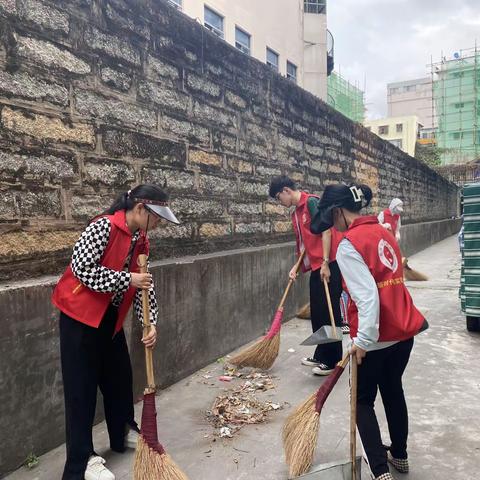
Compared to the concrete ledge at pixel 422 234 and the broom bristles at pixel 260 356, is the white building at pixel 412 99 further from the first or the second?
the broom bristles at pixel 260 356

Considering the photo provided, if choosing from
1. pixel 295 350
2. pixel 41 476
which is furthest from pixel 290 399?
pixel 41 476

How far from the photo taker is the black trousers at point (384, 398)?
8.35 feet

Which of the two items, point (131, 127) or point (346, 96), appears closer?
point (131, 127)

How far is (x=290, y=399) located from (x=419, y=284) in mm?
6301

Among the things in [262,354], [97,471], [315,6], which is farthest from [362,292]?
[315,6]

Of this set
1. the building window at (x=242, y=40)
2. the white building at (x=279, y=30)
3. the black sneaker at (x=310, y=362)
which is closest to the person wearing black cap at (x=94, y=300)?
the black sneaker at (x=310, y=362)

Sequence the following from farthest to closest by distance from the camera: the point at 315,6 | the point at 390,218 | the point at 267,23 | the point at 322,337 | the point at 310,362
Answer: the point at 315,6
the point at 267,23
the point at 390,218
the point at 310,362
the point at 322,337

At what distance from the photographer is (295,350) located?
5.31 meters

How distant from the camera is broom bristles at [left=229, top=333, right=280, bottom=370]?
180 inches

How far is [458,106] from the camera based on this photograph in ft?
137

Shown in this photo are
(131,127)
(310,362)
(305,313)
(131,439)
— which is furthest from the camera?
(305,313)

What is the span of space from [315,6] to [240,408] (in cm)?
2408

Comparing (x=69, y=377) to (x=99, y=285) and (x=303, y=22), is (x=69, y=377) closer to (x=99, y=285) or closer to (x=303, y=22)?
(x=99, y=285)

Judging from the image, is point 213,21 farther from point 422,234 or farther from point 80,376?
point 80,376
